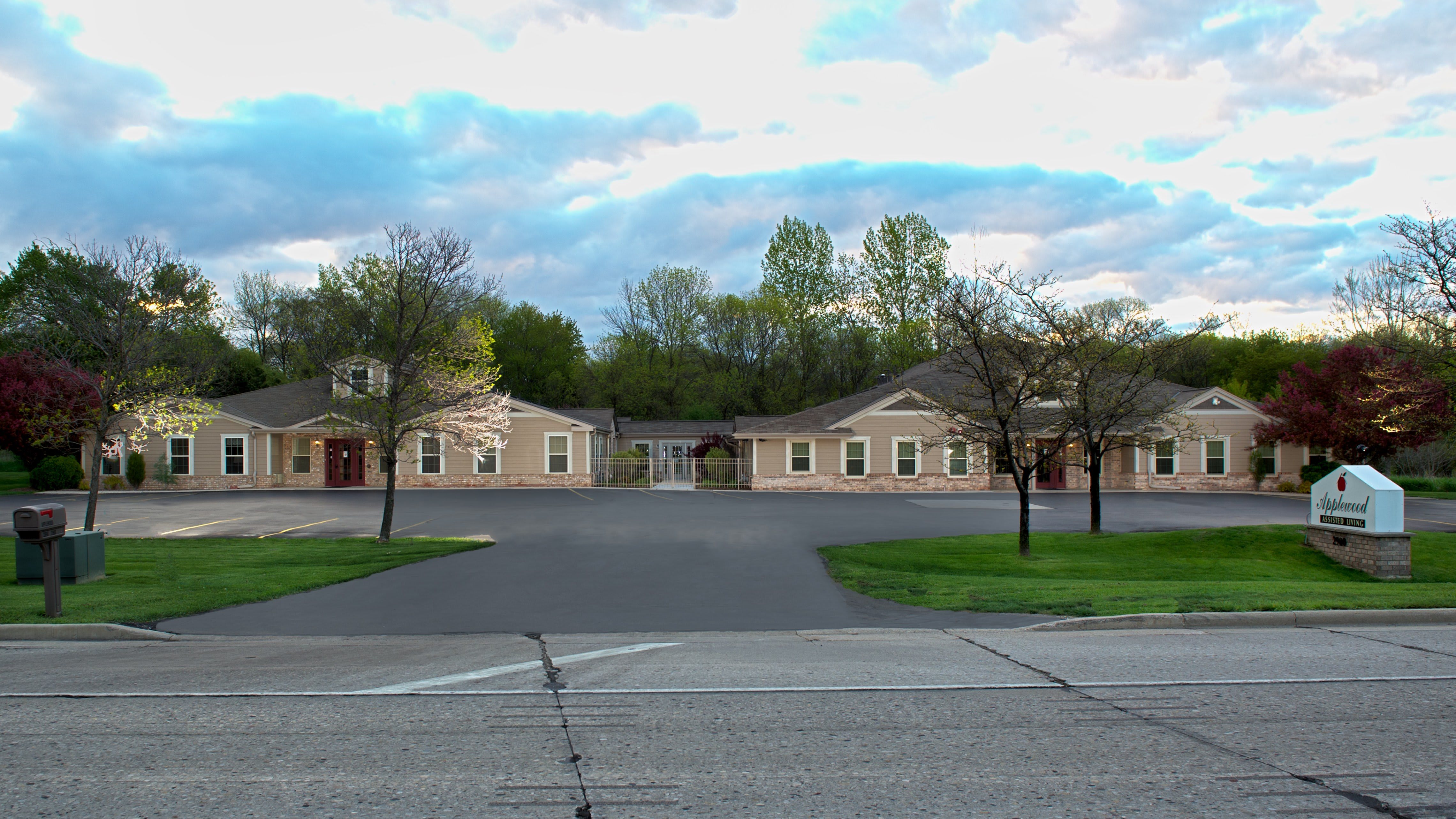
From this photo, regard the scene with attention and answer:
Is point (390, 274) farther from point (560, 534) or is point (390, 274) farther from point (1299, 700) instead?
point (1299, 700)

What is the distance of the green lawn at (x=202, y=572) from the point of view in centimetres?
1012

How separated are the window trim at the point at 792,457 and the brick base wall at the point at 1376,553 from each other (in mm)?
23065

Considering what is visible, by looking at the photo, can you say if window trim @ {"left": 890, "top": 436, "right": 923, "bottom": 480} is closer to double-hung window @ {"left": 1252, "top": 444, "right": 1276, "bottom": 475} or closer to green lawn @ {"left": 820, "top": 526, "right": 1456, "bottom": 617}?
double-hung window @ {"left": 1252, "top": 444, "right": 1276, "bottom": 475}

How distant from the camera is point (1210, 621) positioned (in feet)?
31.8

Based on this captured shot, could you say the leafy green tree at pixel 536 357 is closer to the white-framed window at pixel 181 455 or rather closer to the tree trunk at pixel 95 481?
the white-framed window at pixel 181 455

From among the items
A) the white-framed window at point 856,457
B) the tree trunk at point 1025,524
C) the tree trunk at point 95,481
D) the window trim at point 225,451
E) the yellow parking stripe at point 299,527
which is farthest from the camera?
the white-framed window at point 856,457

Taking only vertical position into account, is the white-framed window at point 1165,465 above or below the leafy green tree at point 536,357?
below

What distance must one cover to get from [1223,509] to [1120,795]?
27.7 meters

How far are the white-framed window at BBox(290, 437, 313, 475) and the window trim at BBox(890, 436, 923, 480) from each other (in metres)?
27.1

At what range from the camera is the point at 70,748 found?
201 inches

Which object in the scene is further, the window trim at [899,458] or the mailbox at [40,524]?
the window trim at [899,458]

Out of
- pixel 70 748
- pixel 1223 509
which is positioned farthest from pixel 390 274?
pixel 1223 509

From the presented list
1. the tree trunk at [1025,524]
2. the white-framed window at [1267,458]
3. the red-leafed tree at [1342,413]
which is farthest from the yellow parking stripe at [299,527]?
the white-framed window at [1267,458]

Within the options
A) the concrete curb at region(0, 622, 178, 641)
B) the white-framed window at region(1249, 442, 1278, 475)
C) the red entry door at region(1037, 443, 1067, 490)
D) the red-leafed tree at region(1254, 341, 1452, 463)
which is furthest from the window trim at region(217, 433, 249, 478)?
the white-framed window at region(1249, 442, 1278, 475)
